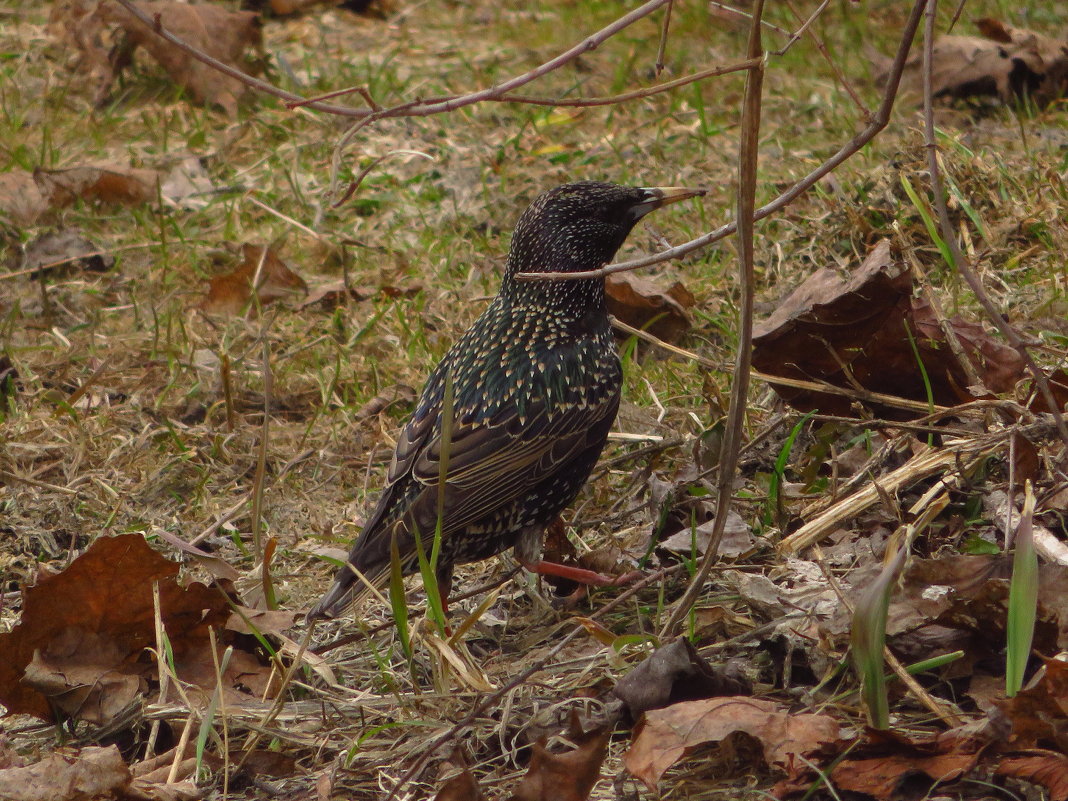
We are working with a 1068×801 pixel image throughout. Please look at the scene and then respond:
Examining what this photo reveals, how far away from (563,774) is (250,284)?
3483mm

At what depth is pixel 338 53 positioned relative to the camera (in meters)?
7.48

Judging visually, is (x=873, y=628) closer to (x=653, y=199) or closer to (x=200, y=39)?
(x=653, y=199)

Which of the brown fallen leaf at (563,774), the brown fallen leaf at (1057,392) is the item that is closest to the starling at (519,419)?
the brown fallen leaf at (563,774)

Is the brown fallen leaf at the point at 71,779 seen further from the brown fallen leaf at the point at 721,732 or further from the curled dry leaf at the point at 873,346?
the curled dry leaf at the point at 873,346

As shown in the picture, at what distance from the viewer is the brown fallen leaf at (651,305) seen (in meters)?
4.94

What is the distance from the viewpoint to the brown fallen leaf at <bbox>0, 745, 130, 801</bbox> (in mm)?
2697

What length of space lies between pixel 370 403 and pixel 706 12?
3.82 meters

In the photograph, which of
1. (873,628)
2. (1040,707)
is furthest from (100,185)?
(1040,707)

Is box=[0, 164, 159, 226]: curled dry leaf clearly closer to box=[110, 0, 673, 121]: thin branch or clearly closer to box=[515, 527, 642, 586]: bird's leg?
box=[515, 527, 642, 586]: bird's leg

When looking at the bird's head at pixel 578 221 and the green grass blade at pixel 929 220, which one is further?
the green grass blade at pixel 929 220

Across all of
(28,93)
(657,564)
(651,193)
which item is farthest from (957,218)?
(28,93)

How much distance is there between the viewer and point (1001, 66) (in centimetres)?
611

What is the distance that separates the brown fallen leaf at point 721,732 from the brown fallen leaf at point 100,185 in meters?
4.41

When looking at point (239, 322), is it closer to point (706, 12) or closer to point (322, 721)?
point (322, 721)
